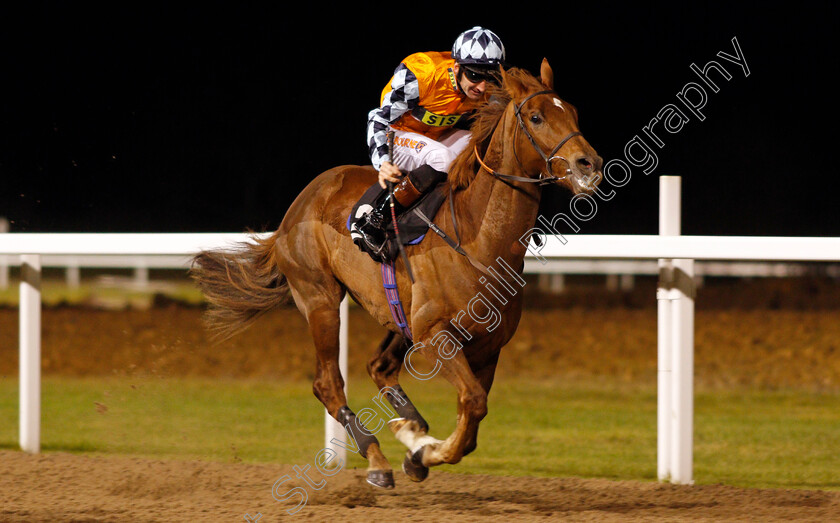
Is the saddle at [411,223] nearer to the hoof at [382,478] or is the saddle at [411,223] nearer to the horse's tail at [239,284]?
the hoof at [382,478]

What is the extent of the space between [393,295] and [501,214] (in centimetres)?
64

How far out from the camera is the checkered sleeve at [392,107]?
4.09 metres

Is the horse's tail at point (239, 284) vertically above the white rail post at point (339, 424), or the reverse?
the horse's tail at point (239, 284)

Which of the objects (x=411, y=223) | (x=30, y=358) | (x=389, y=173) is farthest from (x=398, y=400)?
(x=30, y=358)

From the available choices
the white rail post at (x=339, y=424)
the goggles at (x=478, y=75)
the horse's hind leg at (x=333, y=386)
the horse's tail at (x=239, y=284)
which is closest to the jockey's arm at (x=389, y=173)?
the goggles at (x=478, y=75)

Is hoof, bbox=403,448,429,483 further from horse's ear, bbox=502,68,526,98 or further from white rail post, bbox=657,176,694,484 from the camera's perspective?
horse's ear, bbox=502,68,526,98

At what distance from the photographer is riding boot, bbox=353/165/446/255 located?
4008 mm

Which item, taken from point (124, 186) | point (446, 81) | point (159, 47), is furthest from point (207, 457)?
point (124, 186)

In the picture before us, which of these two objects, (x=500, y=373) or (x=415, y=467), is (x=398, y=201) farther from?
(x=500, y=373)

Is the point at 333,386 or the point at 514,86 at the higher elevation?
the point at 514,86

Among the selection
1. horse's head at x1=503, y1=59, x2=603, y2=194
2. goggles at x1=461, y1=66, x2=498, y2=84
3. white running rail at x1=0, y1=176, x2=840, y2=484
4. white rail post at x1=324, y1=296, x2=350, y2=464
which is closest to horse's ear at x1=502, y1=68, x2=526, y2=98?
horse's head at x1=503, y1=59, x2=603, y2=194

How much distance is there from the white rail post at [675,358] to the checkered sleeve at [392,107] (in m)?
1.31

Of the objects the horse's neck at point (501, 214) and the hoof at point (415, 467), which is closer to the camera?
the horse's neck at point (501, 214)

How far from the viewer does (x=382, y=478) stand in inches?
160
